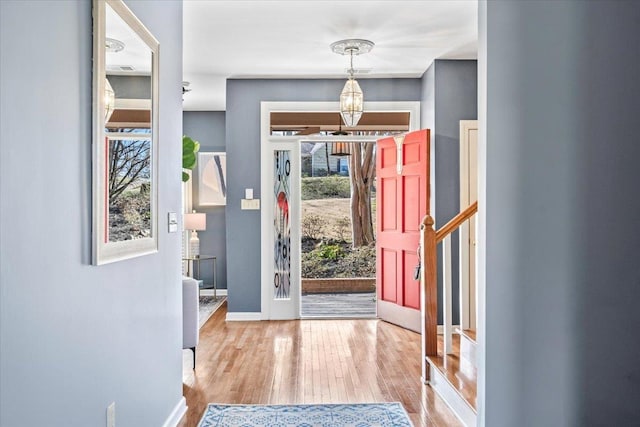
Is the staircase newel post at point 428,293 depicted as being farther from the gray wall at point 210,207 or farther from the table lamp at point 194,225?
the gray wall at point 210,207

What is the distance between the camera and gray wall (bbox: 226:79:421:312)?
18.9 feet

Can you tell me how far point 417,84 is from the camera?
18.9ft

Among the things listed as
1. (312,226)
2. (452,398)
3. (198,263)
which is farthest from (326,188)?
(452,398)

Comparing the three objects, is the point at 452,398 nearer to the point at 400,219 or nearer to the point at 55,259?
the point at 55,259

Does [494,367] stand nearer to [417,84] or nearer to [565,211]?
[565,211]

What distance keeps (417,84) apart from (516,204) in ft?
12.9

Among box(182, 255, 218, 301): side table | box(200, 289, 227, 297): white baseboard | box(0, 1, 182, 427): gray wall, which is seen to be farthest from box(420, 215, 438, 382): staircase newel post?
box(200, 289, 227, 297): white baseboard

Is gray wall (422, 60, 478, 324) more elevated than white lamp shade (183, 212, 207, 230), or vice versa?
gray wall (422, 60, 478, 324)

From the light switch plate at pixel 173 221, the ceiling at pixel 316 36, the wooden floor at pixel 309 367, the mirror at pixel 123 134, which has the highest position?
the ceiling at pixel 316 36

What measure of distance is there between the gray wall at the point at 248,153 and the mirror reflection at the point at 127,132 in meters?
3.32

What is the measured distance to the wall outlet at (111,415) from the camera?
1.94 m

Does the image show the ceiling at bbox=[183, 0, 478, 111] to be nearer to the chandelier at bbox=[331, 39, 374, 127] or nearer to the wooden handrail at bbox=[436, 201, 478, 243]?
the chandelier at bbox=[331, 39, 374, 127]

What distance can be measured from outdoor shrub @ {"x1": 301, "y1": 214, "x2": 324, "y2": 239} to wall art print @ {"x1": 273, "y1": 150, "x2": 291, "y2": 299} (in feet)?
12.0

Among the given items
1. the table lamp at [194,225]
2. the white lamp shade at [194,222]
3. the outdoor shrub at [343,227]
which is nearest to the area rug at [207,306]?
the table lamp at [194,225]
